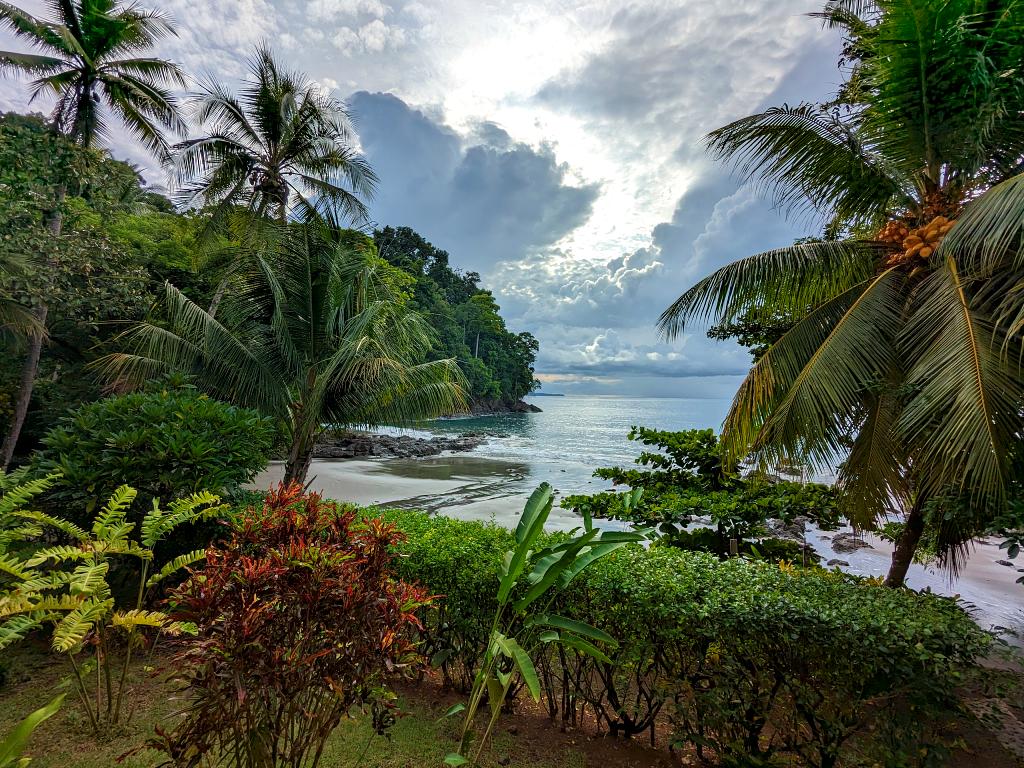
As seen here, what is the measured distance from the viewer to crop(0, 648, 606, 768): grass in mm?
2191

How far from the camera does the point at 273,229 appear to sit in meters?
8.65

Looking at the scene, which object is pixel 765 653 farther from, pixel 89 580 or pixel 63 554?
pixel 63 554

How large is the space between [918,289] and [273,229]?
9.82m

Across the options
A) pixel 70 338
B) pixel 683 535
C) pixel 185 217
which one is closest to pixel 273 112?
pixel 185 217

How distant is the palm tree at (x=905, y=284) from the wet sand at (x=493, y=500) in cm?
110

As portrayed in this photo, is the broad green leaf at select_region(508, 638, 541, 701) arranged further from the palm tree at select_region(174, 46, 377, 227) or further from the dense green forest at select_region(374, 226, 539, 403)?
the dense green forest at select_region(374, 226, 539, 403)

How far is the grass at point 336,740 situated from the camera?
2191mm

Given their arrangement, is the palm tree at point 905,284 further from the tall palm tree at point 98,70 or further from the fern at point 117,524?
the tall palm tree at point 98,70

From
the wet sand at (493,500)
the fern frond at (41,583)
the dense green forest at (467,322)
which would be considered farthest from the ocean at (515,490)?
the dense green forest at (467,322)

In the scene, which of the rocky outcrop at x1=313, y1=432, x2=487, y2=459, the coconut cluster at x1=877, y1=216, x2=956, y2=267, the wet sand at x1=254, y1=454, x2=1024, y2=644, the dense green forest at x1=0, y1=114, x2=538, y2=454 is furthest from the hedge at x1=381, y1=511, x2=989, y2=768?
the rocky outcrop at x1=313, y1=432, x2=487, y2=459

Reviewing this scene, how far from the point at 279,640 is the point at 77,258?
10.6 m

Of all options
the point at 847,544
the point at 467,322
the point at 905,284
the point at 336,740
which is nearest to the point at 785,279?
the point at 905,284

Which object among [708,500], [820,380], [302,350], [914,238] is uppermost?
[914,238]

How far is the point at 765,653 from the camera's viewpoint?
7.16 feet
